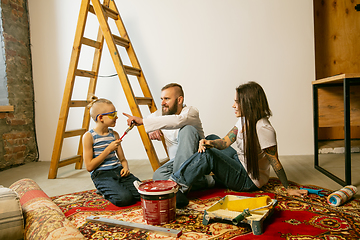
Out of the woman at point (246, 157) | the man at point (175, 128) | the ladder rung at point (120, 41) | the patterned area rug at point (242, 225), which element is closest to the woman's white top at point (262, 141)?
the woman at point (246, 157)

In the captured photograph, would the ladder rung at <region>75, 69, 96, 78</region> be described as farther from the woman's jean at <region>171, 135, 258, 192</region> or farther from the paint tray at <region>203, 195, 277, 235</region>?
the paint tray at <region>203, 195, 277, 235</region>

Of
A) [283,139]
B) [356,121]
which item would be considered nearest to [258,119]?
[356,121]

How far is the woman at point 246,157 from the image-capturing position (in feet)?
5.38

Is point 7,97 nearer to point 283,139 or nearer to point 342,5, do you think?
point 283,139

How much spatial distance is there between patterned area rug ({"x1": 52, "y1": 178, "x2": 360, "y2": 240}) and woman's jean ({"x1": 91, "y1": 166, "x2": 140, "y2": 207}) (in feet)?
0.16

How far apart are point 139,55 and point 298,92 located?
74.9 inches

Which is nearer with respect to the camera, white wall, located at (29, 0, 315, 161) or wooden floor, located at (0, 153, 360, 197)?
wooden floor, located at (0, 153, 360, 197)

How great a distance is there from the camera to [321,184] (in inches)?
80.5

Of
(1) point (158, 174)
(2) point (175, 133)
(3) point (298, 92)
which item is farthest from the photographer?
(3) point (298, 92)

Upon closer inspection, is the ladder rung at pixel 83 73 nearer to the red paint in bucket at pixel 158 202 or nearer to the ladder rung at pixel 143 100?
the ladder rung at pixel 143 100

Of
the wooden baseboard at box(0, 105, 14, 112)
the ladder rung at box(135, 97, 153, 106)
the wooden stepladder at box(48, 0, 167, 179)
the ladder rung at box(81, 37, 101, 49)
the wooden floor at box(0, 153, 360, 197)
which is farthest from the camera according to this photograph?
the wooden baseboard at box(0, 105, 14, 112)

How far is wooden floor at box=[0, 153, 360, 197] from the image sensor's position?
7.11ft

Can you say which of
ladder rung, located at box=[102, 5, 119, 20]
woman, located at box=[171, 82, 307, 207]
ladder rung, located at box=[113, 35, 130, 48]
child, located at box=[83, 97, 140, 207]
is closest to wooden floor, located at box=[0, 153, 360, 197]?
child, located at box=[83, 97, 140, 207]

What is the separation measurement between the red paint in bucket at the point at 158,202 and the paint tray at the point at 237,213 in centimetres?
18
